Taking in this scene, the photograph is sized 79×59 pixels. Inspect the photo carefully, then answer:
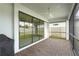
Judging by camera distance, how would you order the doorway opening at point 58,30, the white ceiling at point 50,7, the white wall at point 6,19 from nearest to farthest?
the white wall at point 6,19 < the white ceiling at point 50,7 < the doorway opening at point 58,30

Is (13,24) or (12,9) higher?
(12,9)

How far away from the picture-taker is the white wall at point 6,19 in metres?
3.80

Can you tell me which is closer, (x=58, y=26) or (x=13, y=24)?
(x=13, y=24)

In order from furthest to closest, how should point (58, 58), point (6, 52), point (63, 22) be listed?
point (63, 22) < point (6, 52) < point (58, 58)

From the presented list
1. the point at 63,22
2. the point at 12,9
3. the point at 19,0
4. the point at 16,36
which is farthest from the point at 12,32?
the point at 63,22

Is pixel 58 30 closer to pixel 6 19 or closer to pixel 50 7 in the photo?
pixel 50 7

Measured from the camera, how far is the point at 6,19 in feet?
13.1

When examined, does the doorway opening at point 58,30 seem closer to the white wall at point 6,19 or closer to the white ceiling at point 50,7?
the white ceiling at point 50,7

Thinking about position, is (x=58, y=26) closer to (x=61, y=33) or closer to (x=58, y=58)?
(x=61, y=33)

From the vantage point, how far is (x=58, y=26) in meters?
11.5

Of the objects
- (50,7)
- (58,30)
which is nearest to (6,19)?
(50,7)

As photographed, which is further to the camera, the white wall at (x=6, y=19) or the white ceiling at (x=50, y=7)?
the white ceiling at (x=50, y=7)

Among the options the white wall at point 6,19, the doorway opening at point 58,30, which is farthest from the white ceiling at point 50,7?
the doorway opening at point 58,30

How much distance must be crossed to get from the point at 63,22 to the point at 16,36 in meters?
7.73
